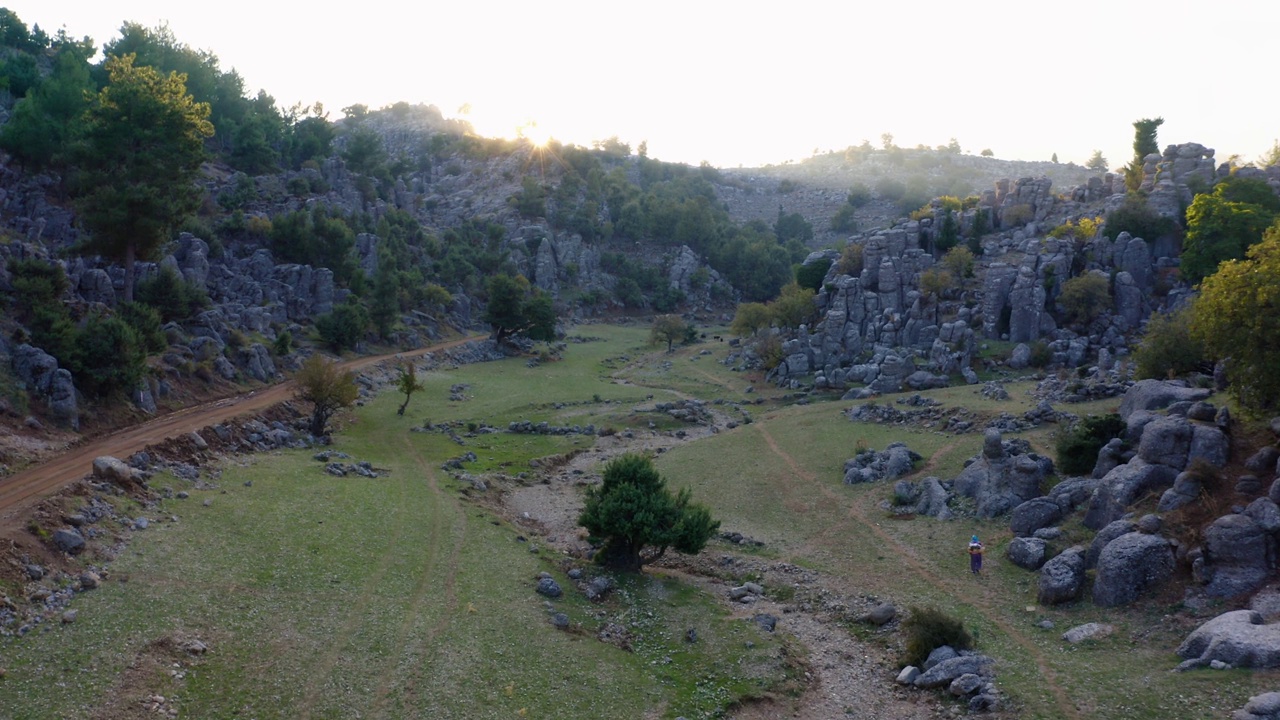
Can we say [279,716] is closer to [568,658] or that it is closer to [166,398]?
[568,658]

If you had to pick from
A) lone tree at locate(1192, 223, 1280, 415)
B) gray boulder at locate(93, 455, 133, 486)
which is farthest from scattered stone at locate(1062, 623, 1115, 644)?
gray boulder at locate(93, 455, 133, 486)

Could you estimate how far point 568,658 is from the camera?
23656 millimetres

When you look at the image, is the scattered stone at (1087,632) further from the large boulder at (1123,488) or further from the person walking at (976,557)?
the large boulder at (1123,488)

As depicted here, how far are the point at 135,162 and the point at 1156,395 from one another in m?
61.3

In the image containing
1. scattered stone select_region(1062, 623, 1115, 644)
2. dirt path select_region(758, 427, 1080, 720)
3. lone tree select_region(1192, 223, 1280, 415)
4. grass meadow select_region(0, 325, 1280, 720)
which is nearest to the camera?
grass meadow select_region(0, 325, 1280, 720)

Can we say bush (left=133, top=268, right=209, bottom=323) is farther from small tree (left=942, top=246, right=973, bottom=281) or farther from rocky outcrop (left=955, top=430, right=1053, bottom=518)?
small tree (left=942, top=246, right=973, bottom=281)

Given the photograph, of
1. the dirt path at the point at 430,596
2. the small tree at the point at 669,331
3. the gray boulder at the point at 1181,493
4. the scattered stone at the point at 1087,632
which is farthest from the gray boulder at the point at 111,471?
the small tree at the point at 669,331

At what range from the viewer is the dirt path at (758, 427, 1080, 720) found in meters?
21.5

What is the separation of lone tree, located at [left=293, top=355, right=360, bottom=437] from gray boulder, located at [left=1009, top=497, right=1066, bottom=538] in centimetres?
3555

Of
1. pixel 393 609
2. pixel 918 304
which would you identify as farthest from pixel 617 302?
pixel 393 609

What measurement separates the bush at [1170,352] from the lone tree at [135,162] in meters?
60.1

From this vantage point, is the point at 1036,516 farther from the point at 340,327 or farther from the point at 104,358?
the point at 340,327

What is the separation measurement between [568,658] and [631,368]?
68190 mm

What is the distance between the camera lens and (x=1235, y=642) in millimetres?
20781
